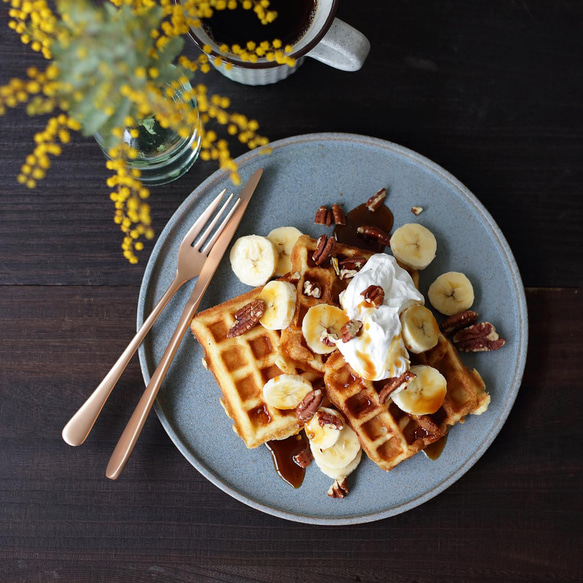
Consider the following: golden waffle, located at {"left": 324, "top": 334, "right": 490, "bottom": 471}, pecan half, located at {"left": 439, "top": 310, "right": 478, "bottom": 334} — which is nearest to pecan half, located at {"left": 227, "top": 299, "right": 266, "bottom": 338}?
→ golden waffle, located at {"left": 324, "top": 334, "right": 490, "bottom": 471}

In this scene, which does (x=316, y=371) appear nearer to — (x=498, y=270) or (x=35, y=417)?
(x=498, y=270)

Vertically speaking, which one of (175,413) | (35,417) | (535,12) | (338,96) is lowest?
(35,417)

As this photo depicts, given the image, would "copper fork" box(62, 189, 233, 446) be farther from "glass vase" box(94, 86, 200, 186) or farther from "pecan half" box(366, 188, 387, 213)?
"pecan half" box(366, 188, 387, 213)

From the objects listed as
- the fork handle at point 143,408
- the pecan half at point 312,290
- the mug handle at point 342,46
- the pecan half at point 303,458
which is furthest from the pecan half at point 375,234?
the pecan half at point 303,458

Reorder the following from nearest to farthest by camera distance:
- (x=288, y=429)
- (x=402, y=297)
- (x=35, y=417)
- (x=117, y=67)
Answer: (x=117, y=67), (x=402, y=297), (x=288, y=429), (x=35, y=417)

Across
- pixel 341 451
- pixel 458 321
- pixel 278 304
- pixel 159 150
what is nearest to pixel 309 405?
pixel 341 451

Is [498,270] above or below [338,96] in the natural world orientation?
below

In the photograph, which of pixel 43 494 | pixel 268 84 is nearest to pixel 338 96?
pixel 268 84
